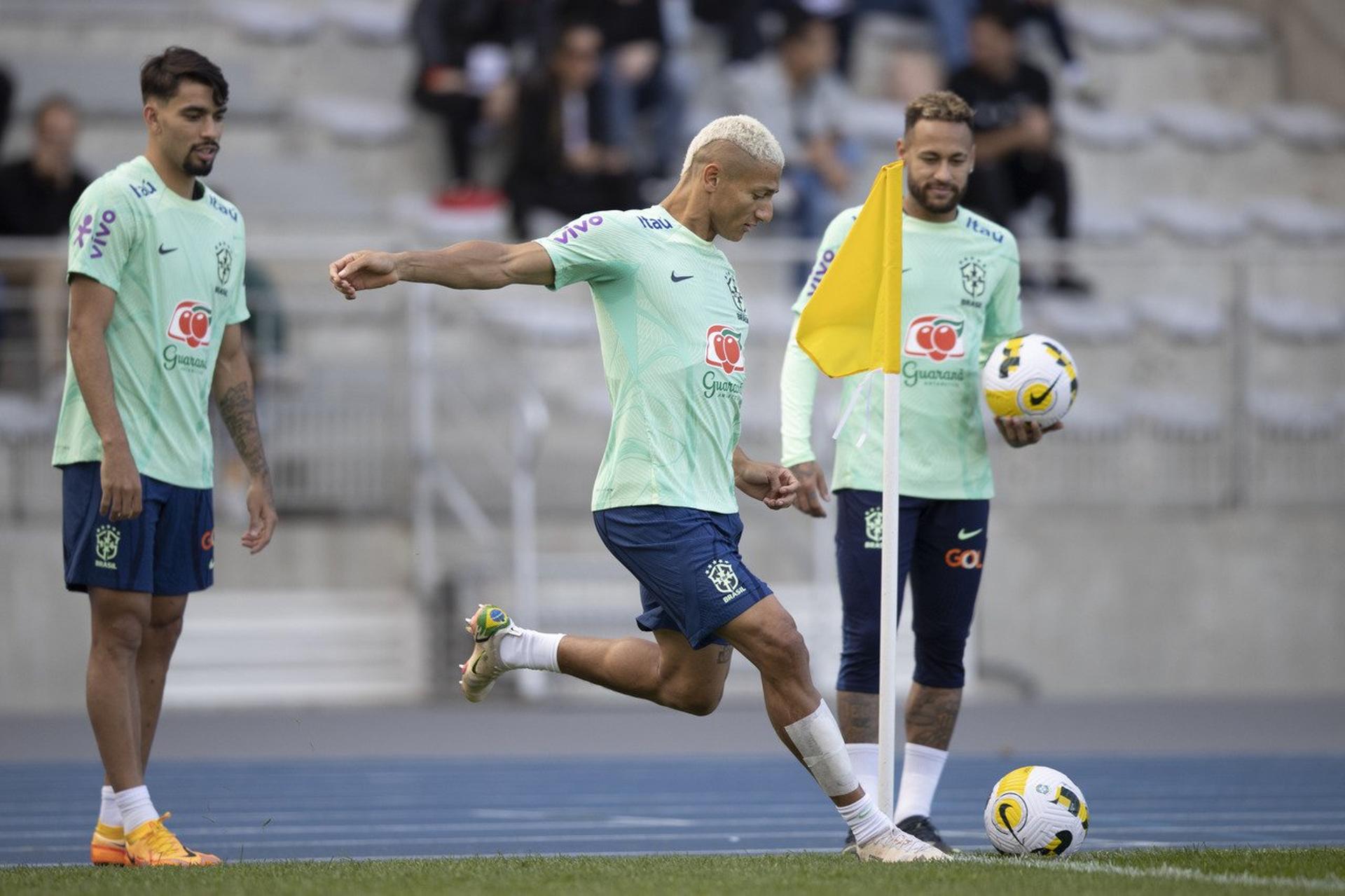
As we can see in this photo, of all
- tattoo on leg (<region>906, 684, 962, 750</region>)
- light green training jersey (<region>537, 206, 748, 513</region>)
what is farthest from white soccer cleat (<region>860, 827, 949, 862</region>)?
light green training jersey (<region>537, 206, 748, 513</region>)

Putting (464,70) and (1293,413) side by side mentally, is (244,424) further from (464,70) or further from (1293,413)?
(1293,413)

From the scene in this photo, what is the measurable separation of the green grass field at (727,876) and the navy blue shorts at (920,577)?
0.99 meters

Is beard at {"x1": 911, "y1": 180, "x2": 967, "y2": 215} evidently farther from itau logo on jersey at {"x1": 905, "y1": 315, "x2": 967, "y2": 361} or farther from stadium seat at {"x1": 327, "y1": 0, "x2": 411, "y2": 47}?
stadium seat at {"x1": 327, "y1": 0, "x2": 411, "y2": 47}

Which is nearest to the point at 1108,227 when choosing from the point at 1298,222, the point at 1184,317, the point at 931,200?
the point at 1298,222

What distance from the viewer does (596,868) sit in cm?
590

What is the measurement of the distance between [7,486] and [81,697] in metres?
1.50

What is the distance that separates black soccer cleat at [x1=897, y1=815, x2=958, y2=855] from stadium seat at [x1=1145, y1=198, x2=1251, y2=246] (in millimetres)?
12242

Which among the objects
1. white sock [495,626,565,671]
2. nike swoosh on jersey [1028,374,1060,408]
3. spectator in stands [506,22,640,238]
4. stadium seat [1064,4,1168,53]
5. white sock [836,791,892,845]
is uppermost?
stadium seat [1064,4,1168,53]

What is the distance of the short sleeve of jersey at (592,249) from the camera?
6035 millimetres

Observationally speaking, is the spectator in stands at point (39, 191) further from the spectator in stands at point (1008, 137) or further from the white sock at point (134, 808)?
the white sock at point (134, 808)

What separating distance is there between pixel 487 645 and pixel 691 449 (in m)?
1.11

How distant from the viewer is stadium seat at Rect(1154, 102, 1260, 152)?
61.6 ft

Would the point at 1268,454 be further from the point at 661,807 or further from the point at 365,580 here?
the point at 661,807

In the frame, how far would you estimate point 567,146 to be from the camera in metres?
15.6
